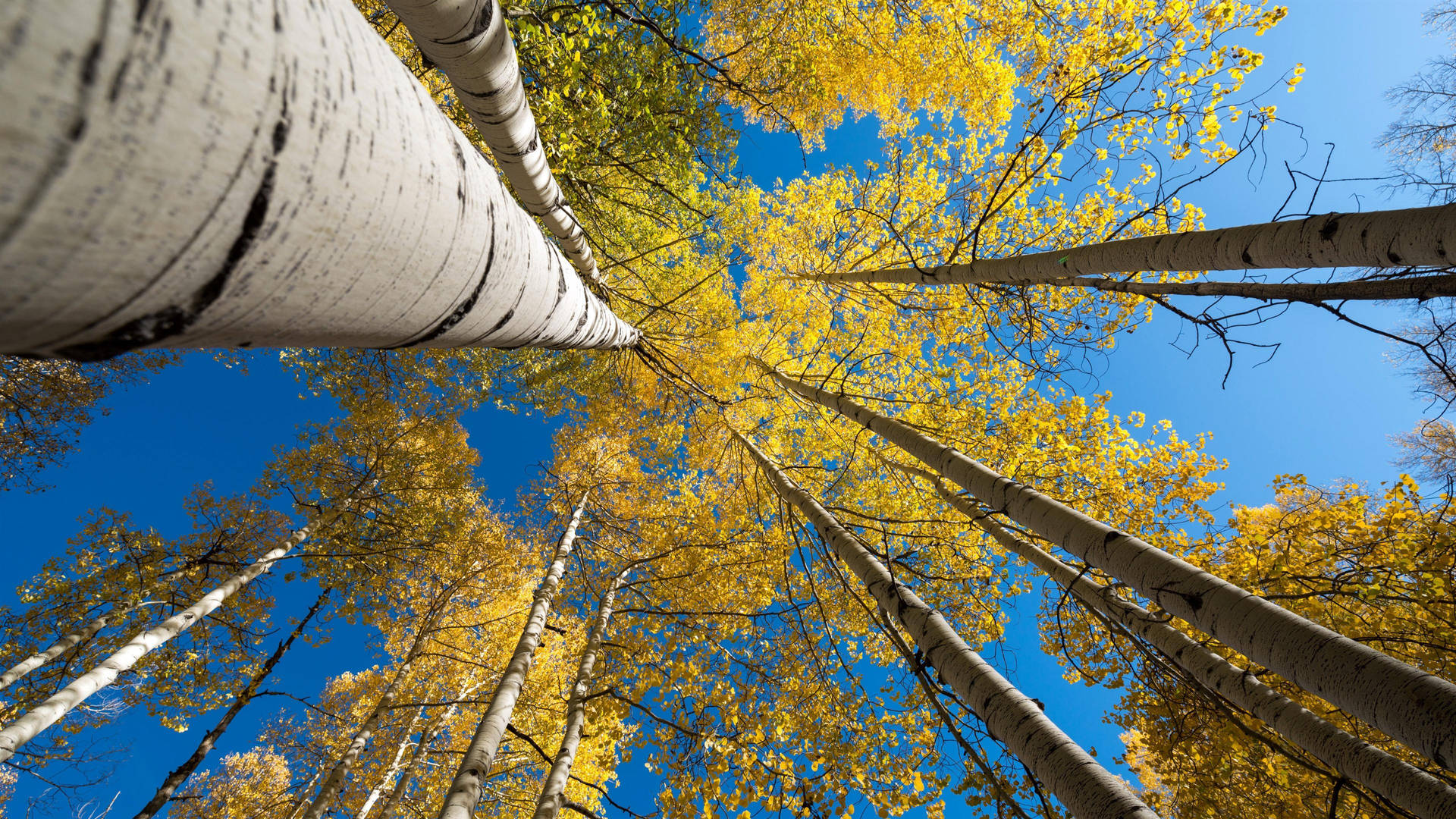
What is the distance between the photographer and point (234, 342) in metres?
0.51

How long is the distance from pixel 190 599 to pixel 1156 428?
10.7 meters

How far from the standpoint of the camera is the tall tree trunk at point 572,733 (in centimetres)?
290

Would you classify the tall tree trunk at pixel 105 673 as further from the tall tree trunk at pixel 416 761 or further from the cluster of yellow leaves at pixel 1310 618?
the cluster of yellow leaves at pixel 1310 618

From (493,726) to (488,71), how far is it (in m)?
3.34

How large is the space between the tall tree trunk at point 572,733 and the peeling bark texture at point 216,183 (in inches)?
132

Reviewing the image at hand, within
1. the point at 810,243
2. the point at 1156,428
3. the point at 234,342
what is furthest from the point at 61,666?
the point at 1156,428

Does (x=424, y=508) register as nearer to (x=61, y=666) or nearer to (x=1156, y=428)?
(x=61, y=666)

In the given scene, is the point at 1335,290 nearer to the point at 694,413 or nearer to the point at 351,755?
the point at 694,413

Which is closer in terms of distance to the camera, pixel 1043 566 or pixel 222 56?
pixel 222 56

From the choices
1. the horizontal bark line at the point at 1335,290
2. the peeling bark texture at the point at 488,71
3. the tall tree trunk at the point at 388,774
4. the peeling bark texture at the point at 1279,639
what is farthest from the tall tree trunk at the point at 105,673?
the horizontal bark line at the point at 1335,290

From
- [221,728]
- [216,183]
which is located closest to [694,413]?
[216,183]

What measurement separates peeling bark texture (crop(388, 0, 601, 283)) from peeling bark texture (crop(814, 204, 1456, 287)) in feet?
8.69

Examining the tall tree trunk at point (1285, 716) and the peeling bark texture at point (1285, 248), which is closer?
the peeling bark texture at point (1285, 248)

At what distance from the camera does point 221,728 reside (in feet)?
19.7
